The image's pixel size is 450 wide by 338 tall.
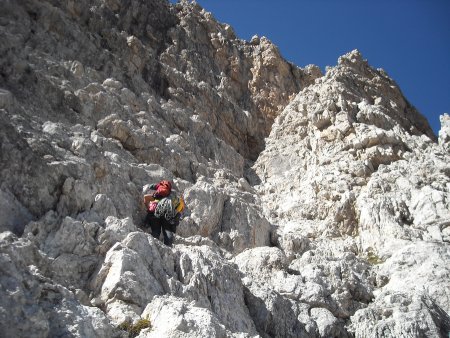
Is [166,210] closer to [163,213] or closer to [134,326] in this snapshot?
[163,213]

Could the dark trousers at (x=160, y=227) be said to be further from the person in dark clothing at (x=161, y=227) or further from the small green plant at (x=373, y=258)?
the small green plant at (x=373, y=258)

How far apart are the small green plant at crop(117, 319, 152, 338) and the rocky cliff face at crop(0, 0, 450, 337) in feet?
0.49

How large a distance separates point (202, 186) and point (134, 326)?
41.9 ft

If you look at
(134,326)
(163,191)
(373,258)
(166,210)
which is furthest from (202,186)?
(134,326)

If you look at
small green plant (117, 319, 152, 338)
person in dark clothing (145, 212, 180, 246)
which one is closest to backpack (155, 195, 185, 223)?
person in dark clothing (145, 212, 180, 246)

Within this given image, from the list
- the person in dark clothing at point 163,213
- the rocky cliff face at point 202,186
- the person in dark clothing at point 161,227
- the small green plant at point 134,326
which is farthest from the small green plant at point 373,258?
the small green plant at point 134,326

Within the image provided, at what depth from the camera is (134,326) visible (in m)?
12.1

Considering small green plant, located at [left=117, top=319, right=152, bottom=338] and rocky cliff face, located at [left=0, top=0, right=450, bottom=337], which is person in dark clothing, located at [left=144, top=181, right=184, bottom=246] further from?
small green plant, located at [left=117, top=319, right=152, bottom=338]

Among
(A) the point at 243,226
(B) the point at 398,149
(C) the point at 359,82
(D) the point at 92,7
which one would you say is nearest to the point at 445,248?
(A) the point at 243,226

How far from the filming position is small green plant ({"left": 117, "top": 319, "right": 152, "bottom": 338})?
1198cm

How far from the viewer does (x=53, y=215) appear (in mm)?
15867

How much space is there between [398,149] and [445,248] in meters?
11.5

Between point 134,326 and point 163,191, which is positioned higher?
point 163,191

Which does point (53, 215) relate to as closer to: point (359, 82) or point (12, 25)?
point (12, 25)
